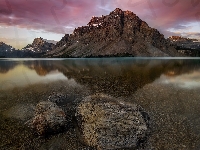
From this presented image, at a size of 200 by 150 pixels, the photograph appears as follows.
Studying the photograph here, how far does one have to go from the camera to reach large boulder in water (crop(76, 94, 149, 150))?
14.8 meters

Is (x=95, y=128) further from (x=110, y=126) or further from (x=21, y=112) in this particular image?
(x=21, y=112)

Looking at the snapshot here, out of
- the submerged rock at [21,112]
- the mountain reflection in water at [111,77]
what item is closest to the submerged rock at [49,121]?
the submerged rock at [21,112]

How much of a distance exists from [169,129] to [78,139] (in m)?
8.53

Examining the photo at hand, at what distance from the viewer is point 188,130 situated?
17734 millimetres

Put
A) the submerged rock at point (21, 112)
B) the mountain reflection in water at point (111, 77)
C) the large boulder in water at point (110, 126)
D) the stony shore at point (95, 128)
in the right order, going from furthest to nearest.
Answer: the mountain reflection in water at point (111, 77)
the submerged rock at point (21, 112)
the stony shore at point (95, 128)
the large boulder in water at point (110, 126)

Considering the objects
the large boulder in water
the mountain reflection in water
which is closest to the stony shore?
the large boulder in water

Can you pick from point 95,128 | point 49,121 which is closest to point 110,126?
point 95,128

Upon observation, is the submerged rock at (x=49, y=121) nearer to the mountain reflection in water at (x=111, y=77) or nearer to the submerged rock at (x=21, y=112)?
the submerged rock at (x=21, y=112)

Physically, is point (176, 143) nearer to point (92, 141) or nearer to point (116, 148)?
point (116, 148)

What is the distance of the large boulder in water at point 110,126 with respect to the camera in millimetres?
14827

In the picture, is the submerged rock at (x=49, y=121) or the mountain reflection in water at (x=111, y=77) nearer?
the submerged rock at (x=49, y=121)

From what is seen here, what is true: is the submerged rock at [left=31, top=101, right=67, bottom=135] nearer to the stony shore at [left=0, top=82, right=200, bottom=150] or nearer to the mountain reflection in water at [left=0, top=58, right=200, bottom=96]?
the stony shore at [left=0, top=82, right=200, bottom=150]

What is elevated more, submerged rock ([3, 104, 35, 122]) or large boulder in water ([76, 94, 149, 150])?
large boulder in water ([76, 94, 149, 150])

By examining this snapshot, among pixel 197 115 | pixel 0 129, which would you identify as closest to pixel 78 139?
pixel 0 129
